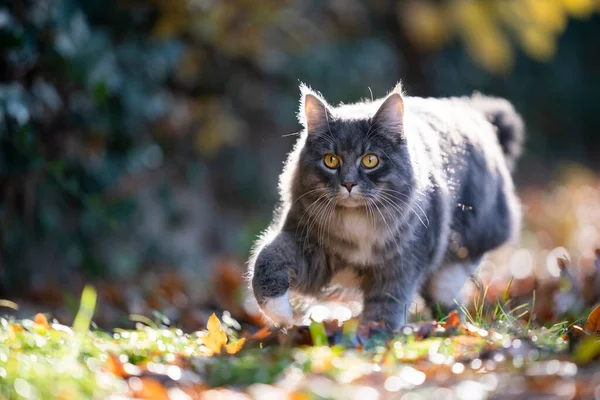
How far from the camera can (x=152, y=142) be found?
585cm

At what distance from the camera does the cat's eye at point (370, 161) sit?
3334 millimetres

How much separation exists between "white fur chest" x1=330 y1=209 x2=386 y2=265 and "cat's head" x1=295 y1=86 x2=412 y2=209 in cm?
7

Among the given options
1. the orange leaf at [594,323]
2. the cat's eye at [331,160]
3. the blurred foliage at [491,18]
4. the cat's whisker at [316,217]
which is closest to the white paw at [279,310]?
the cat's whisker at [316,217]

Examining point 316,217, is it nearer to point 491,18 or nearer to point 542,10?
point 542,10

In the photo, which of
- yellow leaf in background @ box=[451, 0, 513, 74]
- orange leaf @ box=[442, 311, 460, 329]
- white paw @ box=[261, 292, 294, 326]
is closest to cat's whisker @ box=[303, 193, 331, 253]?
white paw @ box=[261, 292, 294, 326]

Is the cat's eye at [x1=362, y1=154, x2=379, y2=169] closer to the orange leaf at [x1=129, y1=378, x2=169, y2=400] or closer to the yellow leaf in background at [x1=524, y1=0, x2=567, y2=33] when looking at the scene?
the orange leaf at [x1=129, y1=378, x2=169, y2=400]

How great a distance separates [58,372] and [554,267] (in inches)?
145

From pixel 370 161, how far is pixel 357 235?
0.33m

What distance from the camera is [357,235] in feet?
10.8

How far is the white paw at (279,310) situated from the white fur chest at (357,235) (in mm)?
335

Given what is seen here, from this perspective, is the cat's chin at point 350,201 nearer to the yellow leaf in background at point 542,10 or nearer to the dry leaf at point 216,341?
the dry leaf at point 216,341

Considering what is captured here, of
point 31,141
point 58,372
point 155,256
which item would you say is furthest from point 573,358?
point 155,256

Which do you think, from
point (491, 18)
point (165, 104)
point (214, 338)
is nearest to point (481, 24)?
point (491, 18)

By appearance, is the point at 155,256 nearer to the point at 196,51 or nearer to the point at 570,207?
the point at 196,51
